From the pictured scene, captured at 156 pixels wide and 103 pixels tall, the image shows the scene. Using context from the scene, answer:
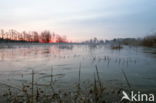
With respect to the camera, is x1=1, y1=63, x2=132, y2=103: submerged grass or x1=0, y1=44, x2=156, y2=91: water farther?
x1=0, y1=44, x2=156, y2=91: water

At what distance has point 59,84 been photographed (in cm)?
649

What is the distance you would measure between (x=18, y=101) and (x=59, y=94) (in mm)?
1419

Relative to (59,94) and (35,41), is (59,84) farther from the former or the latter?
(35,41)

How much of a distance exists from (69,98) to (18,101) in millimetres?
1688

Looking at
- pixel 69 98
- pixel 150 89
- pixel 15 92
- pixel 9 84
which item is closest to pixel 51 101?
pixel 69 98

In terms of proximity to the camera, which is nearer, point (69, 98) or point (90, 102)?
point (90, 102)

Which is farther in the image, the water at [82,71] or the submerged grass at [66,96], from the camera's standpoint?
the water at [82,71]

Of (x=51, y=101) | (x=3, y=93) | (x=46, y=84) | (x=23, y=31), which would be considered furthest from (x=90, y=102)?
(x=23, y=31)

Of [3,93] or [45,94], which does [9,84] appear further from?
[45,94]

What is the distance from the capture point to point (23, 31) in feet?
317

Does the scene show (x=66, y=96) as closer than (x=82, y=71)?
Yes

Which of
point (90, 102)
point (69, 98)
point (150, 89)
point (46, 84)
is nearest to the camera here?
point (90, 102)

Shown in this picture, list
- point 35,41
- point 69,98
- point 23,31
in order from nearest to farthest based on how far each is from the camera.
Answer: point 69,98
point 23,31
point 35,41

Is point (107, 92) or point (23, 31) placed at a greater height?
point (23, 31)
